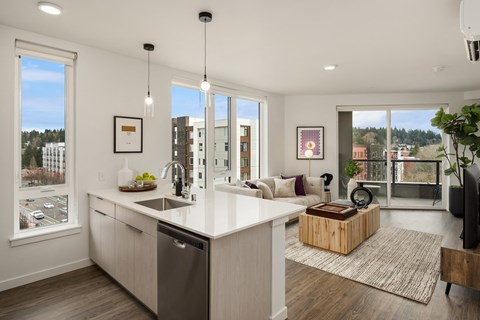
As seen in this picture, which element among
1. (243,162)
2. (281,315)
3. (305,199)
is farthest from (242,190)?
(281,315)

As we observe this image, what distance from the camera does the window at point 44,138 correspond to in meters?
2.86

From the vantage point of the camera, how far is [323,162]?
6289mm

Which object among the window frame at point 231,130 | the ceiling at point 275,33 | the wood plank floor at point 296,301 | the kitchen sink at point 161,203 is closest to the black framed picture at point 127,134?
the ceiling at point 275,33

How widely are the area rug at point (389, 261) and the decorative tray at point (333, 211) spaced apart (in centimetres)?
46

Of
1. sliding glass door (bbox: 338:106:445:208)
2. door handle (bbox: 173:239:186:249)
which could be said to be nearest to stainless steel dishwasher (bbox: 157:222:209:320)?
door handle (bbox: 173:239:186:249)

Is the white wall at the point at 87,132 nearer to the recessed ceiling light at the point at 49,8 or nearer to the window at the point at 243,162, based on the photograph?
the recessed ceiling light at the point at 49,8

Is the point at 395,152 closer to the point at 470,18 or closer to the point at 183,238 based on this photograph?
the point at 470,18

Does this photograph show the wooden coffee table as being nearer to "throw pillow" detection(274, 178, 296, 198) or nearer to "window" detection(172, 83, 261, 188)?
"throw pillow" detection(274, 178, 296, 198)

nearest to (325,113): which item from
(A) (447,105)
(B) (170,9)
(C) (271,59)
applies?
(A) (447,105)

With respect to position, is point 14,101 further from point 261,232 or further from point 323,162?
point 323,162

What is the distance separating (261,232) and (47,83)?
283cm

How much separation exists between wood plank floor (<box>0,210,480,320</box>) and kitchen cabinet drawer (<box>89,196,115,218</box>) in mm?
708

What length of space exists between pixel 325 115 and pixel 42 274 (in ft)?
18.5

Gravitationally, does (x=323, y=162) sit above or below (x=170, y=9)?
below
